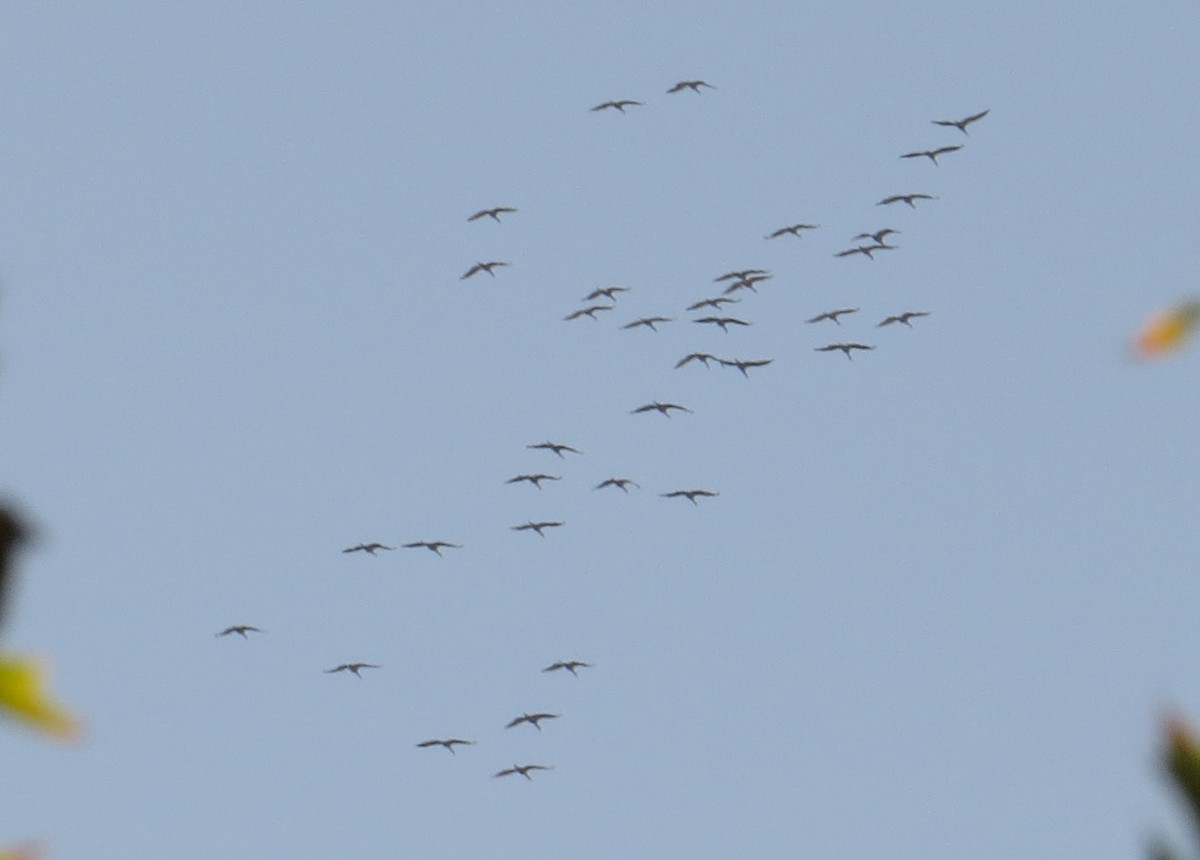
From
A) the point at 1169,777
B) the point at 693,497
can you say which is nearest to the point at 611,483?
the point at 693,497

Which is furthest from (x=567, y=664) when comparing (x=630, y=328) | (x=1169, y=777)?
(x=1169, y=777)

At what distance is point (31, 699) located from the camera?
4.85m

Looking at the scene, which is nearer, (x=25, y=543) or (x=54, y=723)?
(x=54, y=723)

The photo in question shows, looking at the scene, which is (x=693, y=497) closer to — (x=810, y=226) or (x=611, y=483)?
(x=611, y=483)

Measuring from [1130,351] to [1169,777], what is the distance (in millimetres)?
1312

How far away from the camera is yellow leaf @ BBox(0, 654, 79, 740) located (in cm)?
477

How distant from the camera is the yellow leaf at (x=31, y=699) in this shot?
477 cm

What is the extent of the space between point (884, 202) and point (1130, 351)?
120622 mm

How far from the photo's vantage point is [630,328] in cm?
11856

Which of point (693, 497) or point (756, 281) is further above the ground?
point (756, 281)

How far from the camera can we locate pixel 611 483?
118438 millimetres

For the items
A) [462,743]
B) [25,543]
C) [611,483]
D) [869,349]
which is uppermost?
[869,349]

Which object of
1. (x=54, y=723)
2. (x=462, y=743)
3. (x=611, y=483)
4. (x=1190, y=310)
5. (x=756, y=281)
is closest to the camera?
(x=54, y=723)

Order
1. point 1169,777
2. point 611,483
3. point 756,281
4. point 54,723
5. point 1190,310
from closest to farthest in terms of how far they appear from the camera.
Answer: point 54,723, point 1190,310, point 1169,777, point 611,483, point 756,281
